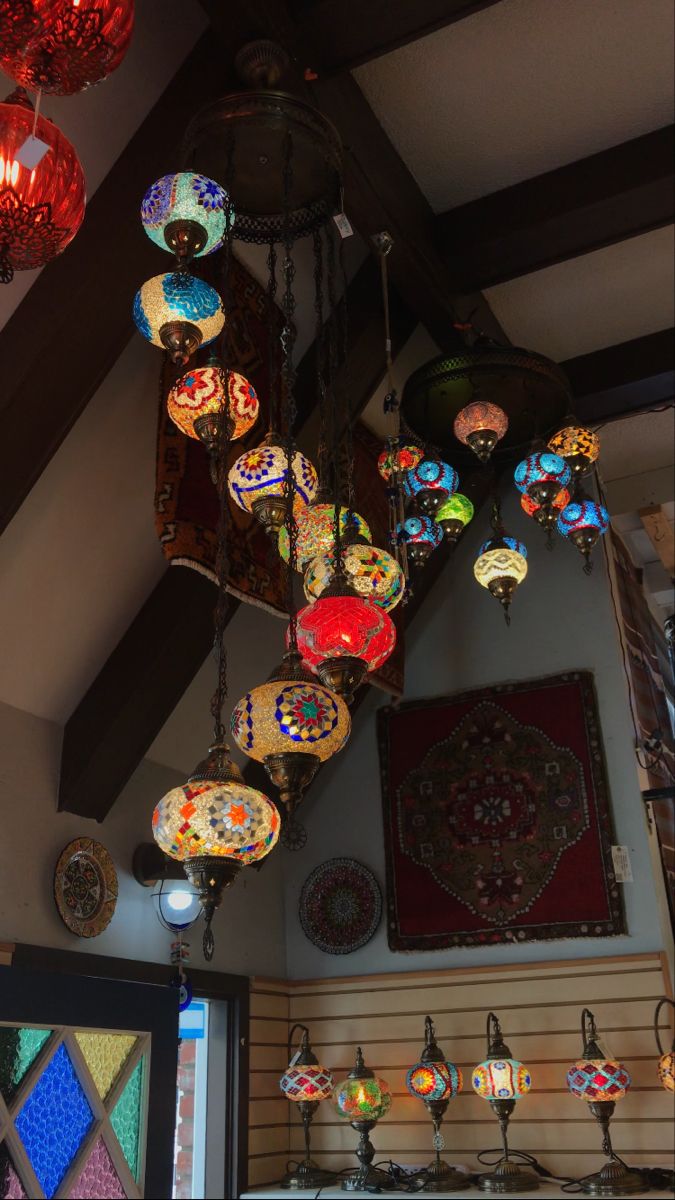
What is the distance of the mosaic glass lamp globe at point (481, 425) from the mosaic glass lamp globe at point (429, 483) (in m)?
0.17

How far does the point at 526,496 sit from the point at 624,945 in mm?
2311

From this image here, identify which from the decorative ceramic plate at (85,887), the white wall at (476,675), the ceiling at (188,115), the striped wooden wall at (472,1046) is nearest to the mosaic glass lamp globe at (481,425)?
the ceiling at (188,115)

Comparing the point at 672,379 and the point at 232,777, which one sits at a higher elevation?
the point at 672,379

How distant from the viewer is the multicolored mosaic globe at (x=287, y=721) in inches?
90.3

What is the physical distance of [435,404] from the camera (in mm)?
4164

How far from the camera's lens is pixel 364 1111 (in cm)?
445

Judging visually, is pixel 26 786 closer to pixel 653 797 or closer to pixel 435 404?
pixel 435 404

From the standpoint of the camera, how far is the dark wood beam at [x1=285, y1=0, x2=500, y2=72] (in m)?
2.98

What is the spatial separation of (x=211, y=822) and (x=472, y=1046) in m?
3.34

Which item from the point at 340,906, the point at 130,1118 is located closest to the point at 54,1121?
the point at 130,1118

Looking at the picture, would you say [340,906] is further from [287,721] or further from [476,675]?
[287,721]

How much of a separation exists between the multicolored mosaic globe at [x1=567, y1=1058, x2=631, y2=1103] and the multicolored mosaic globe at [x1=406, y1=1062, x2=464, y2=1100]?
56 cm

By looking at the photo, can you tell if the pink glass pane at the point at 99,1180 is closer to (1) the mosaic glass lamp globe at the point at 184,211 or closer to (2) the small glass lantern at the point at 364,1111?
(2) the small glass lantern at the point at 364,1111

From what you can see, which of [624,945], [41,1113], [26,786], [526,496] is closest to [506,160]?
[526,496]
